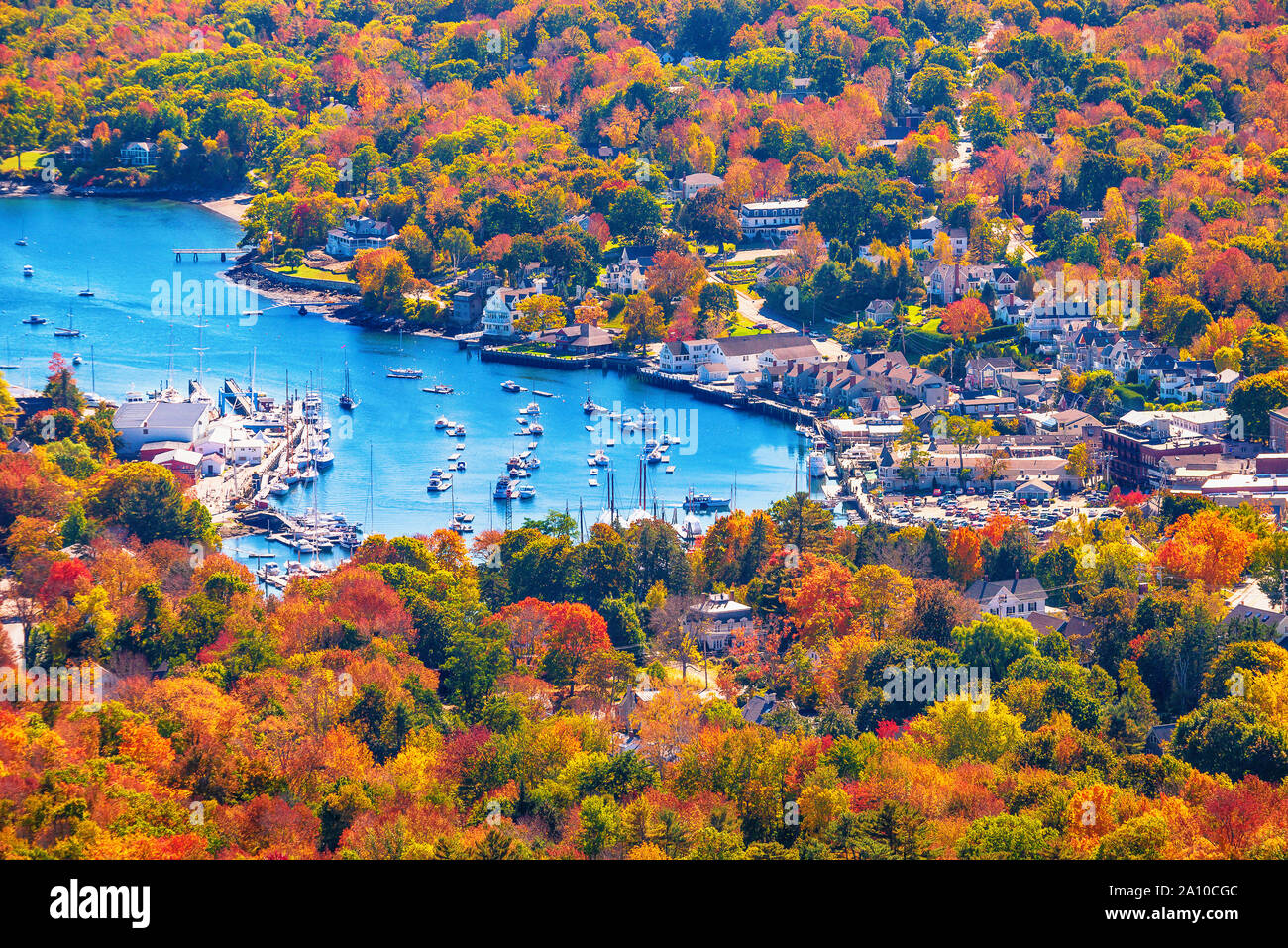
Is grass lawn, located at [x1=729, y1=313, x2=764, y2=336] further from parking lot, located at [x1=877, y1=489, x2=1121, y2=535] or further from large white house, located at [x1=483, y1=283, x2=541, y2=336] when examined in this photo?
parking lot, located at [x1=877, y1=489, x2=1121, y2=535]

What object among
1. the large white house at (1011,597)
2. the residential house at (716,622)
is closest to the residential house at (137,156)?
the residential house at (716,622)

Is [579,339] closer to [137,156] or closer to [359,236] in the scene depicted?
[359,236]

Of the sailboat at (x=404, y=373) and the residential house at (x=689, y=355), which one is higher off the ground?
the residential house at (x=689, y=355)

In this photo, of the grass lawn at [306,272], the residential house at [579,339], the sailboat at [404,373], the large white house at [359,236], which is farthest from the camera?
the large white house at [359,236]

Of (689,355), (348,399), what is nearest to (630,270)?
(689,355)

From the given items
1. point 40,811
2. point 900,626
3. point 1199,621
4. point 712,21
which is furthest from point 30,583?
point 712,21

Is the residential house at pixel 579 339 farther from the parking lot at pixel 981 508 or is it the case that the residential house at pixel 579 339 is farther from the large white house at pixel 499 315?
the parking lot at pixel 981 508

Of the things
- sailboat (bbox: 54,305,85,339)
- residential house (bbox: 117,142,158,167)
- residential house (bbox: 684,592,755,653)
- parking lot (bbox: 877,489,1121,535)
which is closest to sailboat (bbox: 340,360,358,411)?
sailboat (bbox: 54,305,85,339)
